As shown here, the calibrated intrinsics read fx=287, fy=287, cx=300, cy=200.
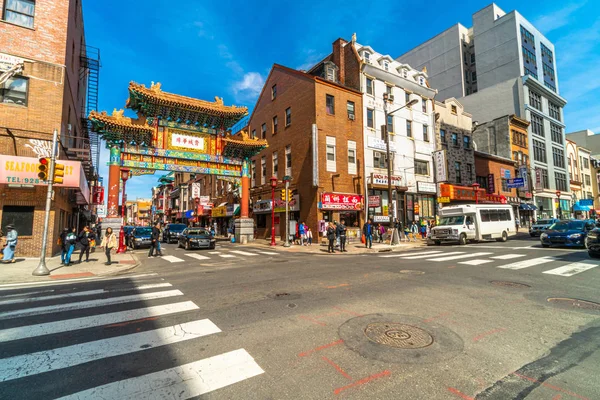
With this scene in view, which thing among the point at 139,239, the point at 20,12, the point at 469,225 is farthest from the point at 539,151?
the point at 20,12

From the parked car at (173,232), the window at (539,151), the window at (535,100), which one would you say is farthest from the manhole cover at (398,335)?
the window at (535,100)

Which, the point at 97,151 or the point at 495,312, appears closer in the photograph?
the point at 495,312

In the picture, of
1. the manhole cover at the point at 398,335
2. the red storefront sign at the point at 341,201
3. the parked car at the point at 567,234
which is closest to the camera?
the manhole cover at the point at 398,335

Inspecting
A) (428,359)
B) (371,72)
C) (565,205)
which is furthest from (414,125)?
(565,205)

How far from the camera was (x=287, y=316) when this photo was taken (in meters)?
5.17

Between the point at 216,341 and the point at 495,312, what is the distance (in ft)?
16.5

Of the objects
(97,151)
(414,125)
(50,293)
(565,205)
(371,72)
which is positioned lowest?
(50,293)

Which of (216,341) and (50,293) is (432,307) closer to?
Answer: (216,341)

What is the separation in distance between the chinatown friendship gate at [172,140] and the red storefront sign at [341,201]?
7476 mm

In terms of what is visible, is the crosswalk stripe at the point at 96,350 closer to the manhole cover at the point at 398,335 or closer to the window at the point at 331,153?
the manhole cover at the point at 398,335

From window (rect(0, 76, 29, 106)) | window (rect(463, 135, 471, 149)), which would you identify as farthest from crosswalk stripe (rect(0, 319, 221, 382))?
window (rect(463, 135, 471, 149))

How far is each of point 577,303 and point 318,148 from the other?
789 inches

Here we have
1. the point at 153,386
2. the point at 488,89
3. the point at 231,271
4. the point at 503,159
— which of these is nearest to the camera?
the point at 153,386

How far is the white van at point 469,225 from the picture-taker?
20.6 metres
